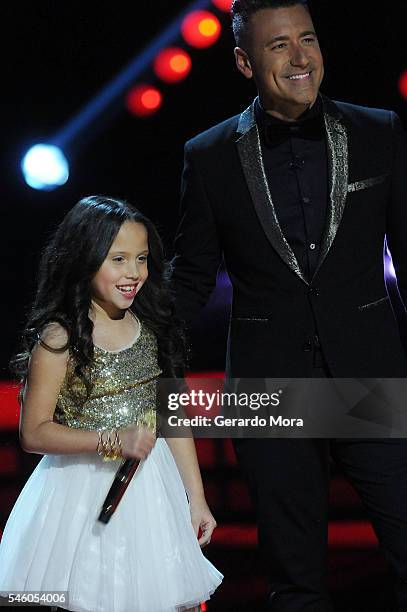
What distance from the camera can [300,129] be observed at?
2.72m

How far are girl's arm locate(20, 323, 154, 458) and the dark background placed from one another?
296 cm

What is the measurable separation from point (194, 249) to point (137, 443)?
64 cm

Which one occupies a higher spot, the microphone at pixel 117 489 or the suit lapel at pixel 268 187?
the suit lapel at pixel 268 187

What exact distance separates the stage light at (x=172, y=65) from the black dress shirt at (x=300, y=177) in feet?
9.80

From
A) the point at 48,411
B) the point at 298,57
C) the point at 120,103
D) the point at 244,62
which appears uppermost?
the point at 120,103

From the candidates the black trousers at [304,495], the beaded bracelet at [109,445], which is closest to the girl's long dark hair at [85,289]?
the beaded bracelet at [109,445]

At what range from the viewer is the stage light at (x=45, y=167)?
559cm

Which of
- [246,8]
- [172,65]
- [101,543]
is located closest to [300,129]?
[246,8]

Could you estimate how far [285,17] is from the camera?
2703mm

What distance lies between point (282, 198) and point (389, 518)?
0.85m

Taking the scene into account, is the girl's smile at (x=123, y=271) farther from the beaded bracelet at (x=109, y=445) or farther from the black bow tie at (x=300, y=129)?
the black bow tie at (x=300, y=129)

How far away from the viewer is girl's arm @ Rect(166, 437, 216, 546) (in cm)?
268

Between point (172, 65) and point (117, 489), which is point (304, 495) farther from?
point (172, 65)

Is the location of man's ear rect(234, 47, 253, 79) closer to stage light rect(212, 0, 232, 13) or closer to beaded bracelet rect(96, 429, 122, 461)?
beaded bracelet rect(96, 429, 122, 461)
